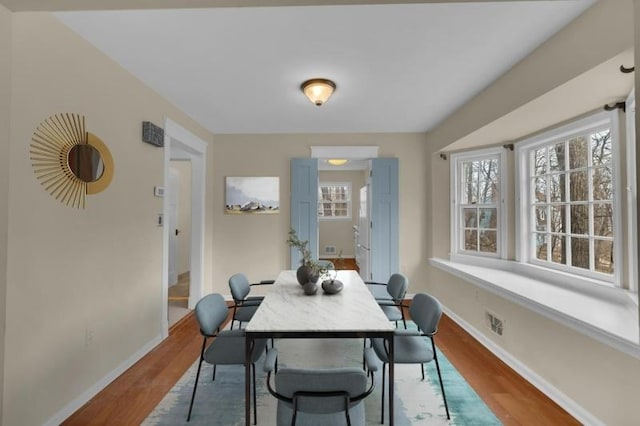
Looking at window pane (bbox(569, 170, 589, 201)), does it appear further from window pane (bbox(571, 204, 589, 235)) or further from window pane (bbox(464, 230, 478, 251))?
window pane (bbox(464, 230, 478, 251))

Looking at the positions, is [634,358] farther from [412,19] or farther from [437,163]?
[437,163]

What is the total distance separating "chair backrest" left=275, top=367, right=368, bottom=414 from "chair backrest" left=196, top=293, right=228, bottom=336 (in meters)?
0.88

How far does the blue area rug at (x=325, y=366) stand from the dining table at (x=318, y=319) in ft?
1.45

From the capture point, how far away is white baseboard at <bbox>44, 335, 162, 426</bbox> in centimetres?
189

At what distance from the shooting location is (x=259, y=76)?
2621 mm

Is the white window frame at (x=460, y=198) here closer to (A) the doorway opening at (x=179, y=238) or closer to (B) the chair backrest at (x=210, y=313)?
(B) the chair backrest at (x=210, y=313)

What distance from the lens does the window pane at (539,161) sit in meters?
2.93

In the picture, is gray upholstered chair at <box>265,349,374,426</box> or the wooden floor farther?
the wooden floor

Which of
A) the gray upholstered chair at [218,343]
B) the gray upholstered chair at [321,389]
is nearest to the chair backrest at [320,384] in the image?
the gray upholstered chair at [321,389]

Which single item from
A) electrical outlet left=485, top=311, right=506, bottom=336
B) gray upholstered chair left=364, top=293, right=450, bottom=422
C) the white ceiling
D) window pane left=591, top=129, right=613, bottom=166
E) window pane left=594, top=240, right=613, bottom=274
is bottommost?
electrical outlet left=485, top=311, right=506, bottom=336

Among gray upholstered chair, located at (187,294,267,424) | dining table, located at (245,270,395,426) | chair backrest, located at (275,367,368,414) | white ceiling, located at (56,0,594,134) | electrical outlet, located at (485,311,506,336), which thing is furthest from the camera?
electrical outlet, located at (485,311,506,336)

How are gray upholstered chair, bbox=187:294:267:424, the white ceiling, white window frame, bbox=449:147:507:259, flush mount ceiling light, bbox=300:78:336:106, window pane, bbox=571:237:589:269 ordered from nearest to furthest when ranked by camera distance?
1. the white ceiling
2. gray upholstered chair, bbox=187:294:267:424
3. window pane, bbox=571:237:589:269
4. flush mount ceiling light, bbox=300:78:336:106
5. white window frame, bbox=449:147:507:259

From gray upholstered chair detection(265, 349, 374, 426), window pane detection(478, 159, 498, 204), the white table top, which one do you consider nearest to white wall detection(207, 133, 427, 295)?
window pane detection(478, 159, 498, 204)

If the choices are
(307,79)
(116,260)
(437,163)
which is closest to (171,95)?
(307,79)
